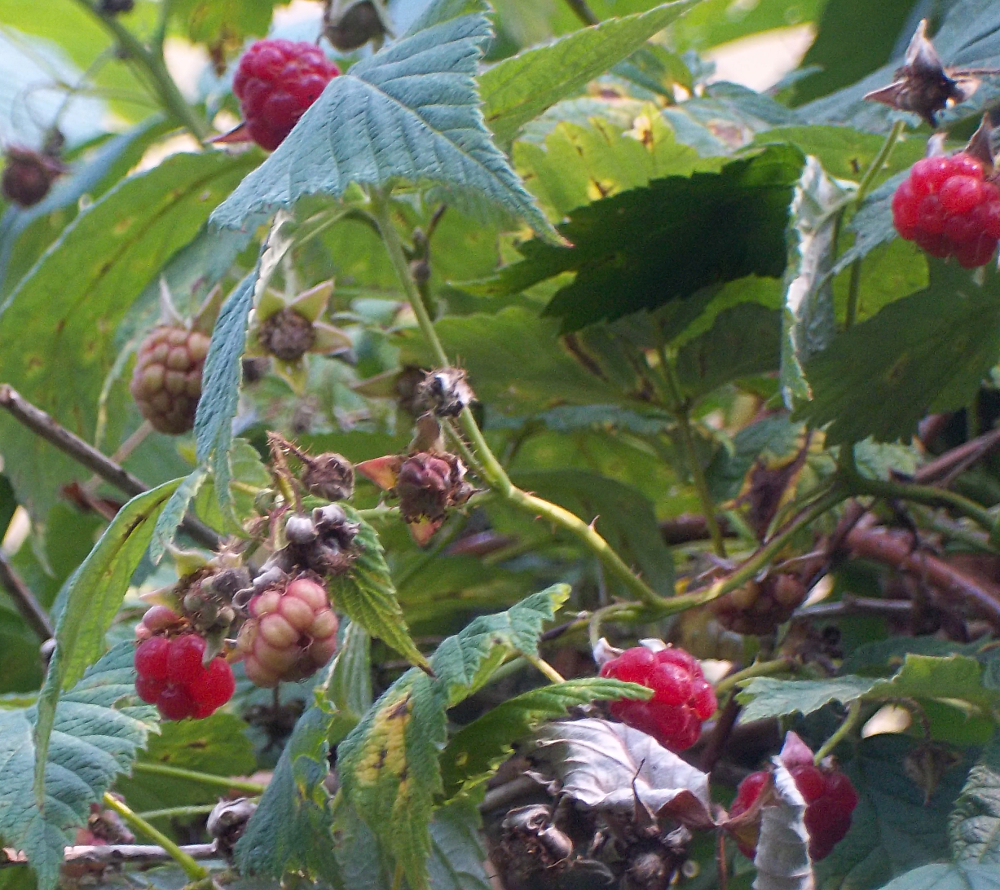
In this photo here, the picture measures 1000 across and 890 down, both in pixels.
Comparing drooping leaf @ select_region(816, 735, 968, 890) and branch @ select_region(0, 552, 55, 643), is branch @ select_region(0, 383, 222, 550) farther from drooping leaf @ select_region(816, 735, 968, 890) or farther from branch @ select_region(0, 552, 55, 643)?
drooping leaf @ select_region(816, 735, 968, 890)

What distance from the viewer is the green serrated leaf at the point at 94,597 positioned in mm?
474

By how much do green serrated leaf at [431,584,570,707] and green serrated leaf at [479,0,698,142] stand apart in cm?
26

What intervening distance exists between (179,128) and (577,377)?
622mm

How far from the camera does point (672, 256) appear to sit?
2.32 ft

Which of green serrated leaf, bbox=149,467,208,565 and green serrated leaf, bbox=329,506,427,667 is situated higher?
green serrated leaf, bbox=149,467,208,565

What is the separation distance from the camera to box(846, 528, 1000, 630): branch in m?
0.75

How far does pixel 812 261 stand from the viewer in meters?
0.64

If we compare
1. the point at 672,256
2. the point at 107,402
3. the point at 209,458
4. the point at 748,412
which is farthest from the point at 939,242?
the point at 107,402

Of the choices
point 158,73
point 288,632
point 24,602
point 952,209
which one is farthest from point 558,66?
point 158,73

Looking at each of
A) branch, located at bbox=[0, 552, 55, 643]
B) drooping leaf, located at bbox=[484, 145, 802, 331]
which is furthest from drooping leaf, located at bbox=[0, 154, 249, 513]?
drooping leaf, located at bbox=[484, 145, 802, 331]

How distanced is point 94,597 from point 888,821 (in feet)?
1.42

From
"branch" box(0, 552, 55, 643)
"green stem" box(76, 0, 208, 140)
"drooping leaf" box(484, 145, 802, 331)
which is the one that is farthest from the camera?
"green stem" box(76, 0, 208, 140)

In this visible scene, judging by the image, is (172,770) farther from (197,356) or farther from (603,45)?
(603,45)

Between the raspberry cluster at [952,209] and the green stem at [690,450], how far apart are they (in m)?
0.22
